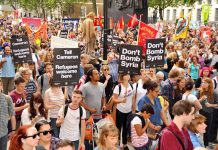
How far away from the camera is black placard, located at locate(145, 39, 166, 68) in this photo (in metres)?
9.95

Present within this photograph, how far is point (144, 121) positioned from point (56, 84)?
204cm

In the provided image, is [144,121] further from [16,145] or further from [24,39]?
[24,39]

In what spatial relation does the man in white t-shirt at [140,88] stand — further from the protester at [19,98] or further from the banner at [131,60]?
the protester at [19,98]

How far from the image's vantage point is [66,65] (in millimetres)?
8383

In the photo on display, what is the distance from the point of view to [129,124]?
6770mm

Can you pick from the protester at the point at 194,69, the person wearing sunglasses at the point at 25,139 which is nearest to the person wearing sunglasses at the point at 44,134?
the person wearing sunglasses at the point at 25,139

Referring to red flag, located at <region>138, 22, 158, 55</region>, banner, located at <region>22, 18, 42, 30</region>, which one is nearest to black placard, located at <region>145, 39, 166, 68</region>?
red flag, located at <region>138, 22, 158, 55</region>

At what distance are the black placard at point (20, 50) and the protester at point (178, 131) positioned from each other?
6.32 metres

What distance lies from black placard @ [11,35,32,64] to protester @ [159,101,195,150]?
20.7ft

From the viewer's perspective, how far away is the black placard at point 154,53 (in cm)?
995

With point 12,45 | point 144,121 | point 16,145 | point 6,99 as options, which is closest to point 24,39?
point 12,45

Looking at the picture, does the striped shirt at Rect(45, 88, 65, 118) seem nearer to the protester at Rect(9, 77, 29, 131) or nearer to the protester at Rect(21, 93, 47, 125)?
the protester at Rect(9, 77, 29, 131)

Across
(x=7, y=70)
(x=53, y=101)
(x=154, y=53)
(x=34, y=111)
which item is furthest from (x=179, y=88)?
(x=7, y=70)

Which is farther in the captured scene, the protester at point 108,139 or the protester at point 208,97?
the protester at point 208,97
